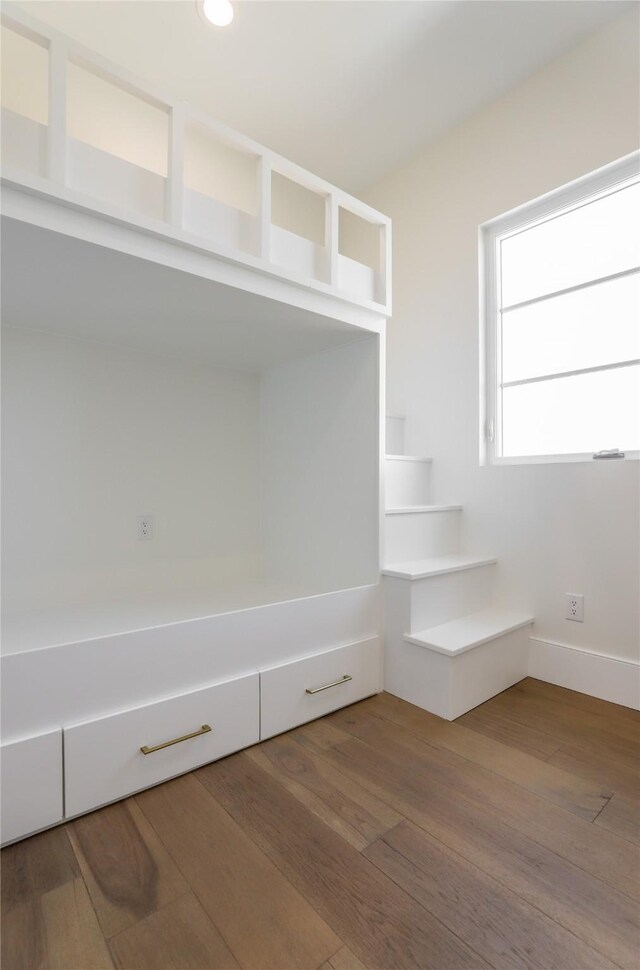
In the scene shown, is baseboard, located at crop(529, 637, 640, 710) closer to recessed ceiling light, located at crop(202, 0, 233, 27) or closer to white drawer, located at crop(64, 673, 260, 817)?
white drawer, located at crop(64, 673, 260, 817)

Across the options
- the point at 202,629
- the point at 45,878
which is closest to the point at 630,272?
the point at 202,629

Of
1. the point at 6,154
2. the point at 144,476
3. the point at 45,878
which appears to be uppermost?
the point at 6,154

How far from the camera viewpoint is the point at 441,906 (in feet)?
3.16

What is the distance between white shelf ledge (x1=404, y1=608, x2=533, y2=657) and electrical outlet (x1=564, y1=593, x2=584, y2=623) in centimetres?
16

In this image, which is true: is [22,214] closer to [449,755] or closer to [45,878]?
[45,878]

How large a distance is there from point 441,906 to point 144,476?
185 cm

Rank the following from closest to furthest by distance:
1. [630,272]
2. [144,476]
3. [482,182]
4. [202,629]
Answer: [202,629], [630,272], [144,476], [482,182]

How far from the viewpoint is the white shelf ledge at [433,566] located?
192 cm

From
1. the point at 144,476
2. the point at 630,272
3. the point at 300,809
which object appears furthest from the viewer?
the point at 144,476

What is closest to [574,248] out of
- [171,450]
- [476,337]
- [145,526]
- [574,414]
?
[476,337]

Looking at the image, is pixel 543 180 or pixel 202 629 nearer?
pixel 202 629

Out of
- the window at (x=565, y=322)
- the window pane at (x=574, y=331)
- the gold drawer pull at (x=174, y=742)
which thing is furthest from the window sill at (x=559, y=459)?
the gold drawer pull at (x=174, y=742)

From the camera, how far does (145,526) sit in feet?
7.29

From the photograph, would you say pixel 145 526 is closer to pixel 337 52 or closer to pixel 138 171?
pixel 138 171
